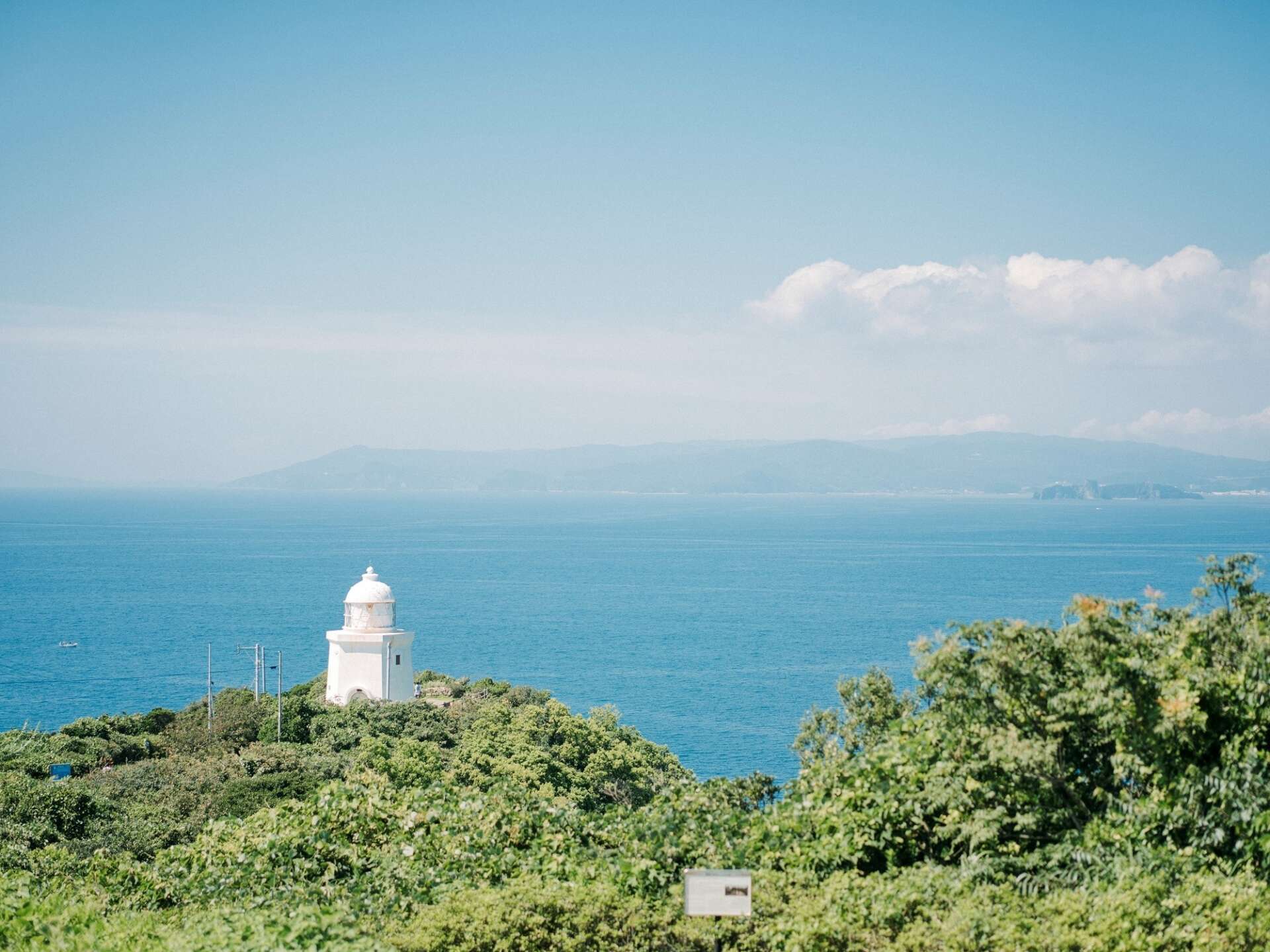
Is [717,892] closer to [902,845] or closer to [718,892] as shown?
[718,892]

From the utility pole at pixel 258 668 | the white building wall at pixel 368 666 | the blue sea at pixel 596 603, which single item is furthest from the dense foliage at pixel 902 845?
the blue sea at pixel 596 603

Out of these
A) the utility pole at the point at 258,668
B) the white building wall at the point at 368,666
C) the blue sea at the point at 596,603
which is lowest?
the blue sea at the point at 596,603

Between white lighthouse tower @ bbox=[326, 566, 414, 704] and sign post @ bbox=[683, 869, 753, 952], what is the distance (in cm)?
2391

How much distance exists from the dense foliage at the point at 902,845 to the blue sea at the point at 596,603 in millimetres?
27679

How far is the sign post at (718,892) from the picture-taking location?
251 inches

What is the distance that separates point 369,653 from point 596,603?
159 ft

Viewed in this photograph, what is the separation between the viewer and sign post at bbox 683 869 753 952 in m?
6.39

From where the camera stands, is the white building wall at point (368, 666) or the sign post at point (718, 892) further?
the white building wall at point (368, 666)

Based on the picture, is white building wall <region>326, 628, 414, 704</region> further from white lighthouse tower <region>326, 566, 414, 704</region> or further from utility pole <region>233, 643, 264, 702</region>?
utility pole <region>233, 643, 264, 702</region>

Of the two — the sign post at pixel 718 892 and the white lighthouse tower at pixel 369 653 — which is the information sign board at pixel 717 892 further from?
the white lighthouse tower at pixel 369 653

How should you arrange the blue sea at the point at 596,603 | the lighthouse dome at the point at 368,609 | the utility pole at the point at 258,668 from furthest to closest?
1. the blue sea at the point at 596,603
2. the utility pole at the point at 258,668
3. the lighthouse dome at the point at 368,609

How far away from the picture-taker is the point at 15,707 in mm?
45625

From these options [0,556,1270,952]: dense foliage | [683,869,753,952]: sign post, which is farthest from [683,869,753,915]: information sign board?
[0,556,1270,952]: dense foliage

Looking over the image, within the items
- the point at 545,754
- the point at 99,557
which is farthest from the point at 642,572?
the point at 545,754
